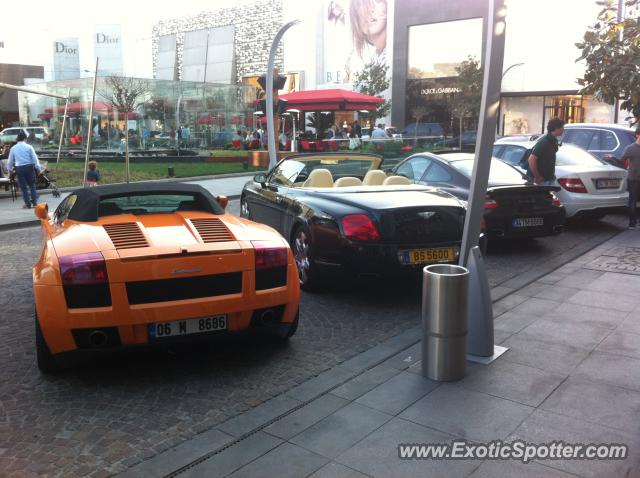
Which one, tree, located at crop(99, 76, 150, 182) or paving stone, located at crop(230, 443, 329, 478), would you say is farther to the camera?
tree, located at crop(99, 76, 150, 182)

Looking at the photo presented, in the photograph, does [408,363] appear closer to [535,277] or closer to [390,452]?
[390,452]

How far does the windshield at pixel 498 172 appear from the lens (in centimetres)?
881

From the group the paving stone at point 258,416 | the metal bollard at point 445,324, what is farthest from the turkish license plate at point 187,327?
the metal bollard at point 445,324

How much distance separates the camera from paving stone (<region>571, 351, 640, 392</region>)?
165 inches

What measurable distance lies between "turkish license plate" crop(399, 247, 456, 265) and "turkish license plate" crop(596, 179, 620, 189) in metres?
5.53

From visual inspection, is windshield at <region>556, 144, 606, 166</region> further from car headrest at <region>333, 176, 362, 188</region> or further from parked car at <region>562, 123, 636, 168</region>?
car headrest at <region>333, 176, 362, 188</region>

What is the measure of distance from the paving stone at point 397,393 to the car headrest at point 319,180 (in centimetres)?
362

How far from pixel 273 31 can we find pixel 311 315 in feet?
245

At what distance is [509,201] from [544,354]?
4.05 metres

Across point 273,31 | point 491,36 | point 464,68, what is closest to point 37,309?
point 491,36

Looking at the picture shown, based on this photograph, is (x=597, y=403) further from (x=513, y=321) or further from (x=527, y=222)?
(x=527, y=222)

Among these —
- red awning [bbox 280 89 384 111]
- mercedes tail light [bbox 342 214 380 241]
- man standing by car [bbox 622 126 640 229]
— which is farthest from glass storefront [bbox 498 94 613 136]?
mercedes tail light [bbox 342 214 380 241]

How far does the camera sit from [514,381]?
421cm

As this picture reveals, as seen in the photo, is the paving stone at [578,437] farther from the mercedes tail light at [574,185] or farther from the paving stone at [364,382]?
the mercedes tail light at [574,185]
